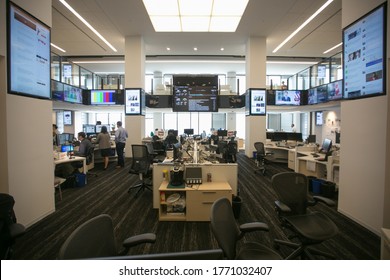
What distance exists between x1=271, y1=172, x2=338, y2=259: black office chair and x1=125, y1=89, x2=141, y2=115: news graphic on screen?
623 cm

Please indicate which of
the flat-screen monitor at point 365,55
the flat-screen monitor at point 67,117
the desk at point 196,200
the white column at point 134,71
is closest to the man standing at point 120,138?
the white column at point 134,71

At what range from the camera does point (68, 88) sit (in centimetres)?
866

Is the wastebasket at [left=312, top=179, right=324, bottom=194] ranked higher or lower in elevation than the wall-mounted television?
lower

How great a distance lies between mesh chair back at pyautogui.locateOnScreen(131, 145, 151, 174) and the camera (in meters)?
4.11

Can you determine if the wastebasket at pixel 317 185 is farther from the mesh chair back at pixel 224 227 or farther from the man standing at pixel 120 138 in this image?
the man standing at pixel 120 138

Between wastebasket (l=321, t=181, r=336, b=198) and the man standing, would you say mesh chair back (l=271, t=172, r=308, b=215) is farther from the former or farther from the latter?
the man standing

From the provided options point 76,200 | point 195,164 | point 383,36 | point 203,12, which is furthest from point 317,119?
point 76,200

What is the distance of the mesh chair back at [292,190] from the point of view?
2211mm

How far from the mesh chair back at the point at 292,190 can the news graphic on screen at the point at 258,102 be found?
5.60 metres

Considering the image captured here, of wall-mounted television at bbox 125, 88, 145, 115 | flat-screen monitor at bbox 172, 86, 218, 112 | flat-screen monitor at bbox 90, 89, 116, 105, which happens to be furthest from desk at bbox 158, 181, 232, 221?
flat-screen monitor at bbox 90, 89, 116, 105

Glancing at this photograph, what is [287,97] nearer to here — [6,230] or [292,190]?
[292,190]

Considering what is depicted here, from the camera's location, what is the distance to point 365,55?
279cm

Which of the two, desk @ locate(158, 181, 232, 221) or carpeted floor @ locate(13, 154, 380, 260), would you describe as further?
desk @ locate(158, 181, 232, 221)

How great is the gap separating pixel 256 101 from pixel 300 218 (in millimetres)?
6015
